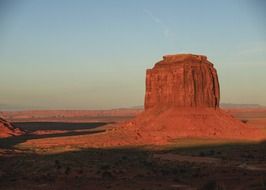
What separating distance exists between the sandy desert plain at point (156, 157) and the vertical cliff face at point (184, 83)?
A: 29 cm

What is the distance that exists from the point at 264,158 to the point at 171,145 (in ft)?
66.2

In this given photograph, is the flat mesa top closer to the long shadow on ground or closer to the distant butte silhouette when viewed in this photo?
the distant butte silhouette

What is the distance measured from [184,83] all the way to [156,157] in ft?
125

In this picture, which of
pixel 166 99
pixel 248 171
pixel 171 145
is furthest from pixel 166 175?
pixel 166 99

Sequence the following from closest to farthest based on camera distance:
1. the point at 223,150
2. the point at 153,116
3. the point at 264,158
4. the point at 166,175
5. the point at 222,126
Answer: the point at 166,175, the point at 264,158, the point at 223,150, the point at 222,126, the point at 153,116

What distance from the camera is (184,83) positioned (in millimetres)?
89062

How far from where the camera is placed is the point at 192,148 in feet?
210

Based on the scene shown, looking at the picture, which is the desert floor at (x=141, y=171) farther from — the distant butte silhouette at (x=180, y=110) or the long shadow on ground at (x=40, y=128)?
the long shadow on ground at (x=40, y=128)

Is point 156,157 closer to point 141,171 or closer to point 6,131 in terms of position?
point 141,171

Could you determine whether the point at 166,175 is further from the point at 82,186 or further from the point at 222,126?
the point at 222,126

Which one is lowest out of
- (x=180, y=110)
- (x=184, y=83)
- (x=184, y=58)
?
(x=180, y=110)

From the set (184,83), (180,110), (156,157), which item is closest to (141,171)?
(156,157)

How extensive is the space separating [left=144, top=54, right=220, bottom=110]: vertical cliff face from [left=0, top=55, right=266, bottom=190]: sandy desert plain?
0.96 feet

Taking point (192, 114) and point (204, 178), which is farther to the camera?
point (192, 114)
